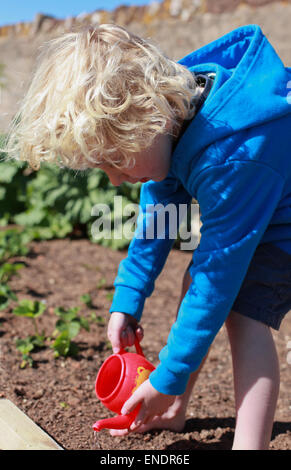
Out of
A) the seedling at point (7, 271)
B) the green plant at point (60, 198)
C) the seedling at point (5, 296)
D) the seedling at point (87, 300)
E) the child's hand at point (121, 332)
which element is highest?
the green plant at point (60, 198)

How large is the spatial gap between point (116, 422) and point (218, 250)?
574mm

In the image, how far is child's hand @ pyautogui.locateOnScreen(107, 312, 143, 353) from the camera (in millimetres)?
1758

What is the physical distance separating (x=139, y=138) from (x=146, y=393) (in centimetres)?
71

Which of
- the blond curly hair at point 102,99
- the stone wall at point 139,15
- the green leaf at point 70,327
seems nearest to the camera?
the blond curly hair at point 102,99

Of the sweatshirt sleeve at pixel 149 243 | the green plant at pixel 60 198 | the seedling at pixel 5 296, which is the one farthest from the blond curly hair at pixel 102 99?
the green plant at pixel 60 198

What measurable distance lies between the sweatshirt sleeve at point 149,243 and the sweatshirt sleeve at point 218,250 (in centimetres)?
34

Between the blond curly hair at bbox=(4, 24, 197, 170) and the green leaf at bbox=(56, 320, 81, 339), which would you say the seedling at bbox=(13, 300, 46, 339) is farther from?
the blond curly hair at bbox=(4, 24, 197, 170)

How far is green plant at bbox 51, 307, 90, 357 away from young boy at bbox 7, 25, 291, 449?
2.67 ft

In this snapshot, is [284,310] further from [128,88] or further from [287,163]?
[128,88]

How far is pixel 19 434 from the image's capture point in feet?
5.15

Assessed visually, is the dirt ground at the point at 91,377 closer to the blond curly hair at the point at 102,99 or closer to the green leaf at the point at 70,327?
the green leaf at the point at 70,327

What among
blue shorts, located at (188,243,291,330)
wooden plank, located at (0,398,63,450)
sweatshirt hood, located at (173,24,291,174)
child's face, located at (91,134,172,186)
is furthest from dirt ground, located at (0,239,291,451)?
sweatshirt hood, located at (173,24,291,174)

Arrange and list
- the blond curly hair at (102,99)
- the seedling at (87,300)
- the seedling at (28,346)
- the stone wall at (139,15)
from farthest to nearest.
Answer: the stone wall at (139,15) < the seedling at (87,300) < the seedling at (28,346) < the blond curly hair at (102,99)

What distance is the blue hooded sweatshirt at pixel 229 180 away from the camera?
138cm
